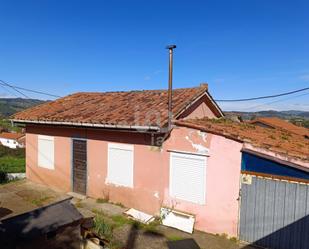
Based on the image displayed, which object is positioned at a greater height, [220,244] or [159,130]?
[159,130]

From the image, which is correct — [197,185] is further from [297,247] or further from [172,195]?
[297,247]

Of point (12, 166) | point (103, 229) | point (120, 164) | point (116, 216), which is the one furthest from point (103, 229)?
point (12, 166)

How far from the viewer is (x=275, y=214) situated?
7.47 meters

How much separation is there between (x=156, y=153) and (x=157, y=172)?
2.11ft

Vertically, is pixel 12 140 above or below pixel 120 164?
below

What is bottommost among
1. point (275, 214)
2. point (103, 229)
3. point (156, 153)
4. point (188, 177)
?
point (103, 229)

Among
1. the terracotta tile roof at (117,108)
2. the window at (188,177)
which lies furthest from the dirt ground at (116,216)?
the terracotta tile roof at (117,108)

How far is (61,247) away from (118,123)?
4546 mm

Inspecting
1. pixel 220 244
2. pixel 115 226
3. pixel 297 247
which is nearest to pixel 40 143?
pixel 115 226

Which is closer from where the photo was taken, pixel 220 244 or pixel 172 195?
pixel 220 244

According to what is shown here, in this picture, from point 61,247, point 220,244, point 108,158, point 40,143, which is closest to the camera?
point 61,247

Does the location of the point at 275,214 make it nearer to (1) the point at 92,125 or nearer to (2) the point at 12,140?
(1) the point at 92,125

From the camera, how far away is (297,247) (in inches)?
282

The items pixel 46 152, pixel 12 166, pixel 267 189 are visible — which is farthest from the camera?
pixel 12 166
